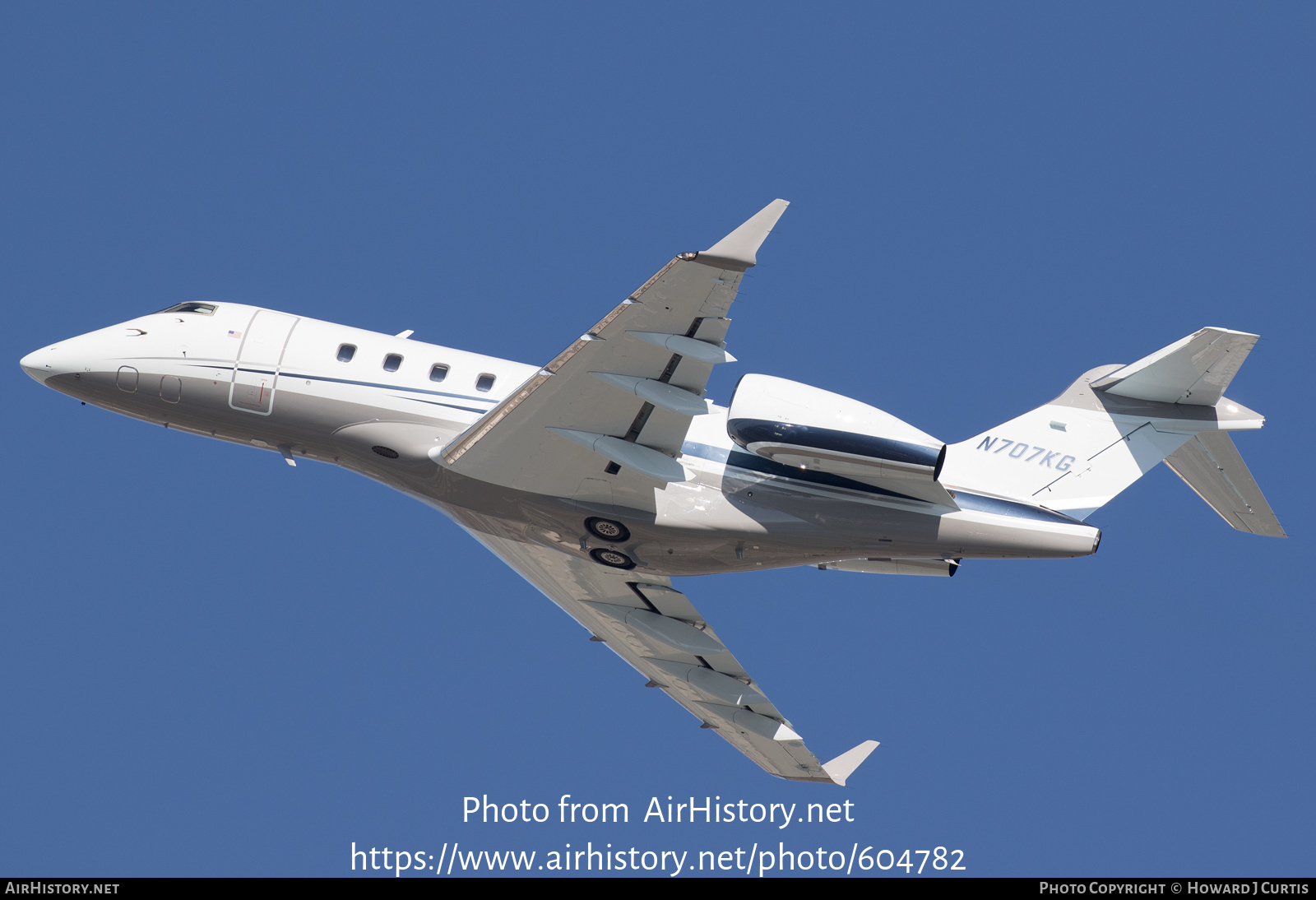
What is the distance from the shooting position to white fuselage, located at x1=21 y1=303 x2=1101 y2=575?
20594mm

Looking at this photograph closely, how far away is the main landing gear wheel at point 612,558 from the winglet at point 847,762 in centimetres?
681

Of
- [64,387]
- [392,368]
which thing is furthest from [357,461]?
[64,387]

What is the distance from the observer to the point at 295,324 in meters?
22.9

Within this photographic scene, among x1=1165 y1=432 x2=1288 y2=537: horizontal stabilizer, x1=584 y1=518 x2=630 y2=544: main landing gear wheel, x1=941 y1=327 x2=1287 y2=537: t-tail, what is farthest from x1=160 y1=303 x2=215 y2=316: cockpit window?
x1=1165 y1=432 x2=1288 y2=537: horizontal stabilizer

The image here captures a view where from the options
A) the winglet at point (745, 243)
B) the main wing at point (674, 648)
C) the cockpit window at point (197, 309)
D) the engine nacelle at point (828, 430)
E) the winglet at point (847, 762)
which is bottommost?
the winglet at point (847, 762)

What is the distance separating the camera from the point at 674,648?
979 inches

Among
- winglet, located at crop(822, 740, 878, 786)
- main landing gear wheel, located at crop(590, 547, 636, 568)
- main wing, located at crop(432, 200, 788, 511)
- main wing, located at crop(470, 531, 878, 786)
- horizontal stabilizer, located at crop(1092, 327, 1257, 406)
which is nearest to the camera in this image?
main wing, located at crop(432, 200, 788, 511)

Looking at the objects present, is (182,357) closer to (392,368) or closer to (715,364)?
(392,368)

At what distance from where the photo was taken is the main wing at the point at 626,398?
1767cm

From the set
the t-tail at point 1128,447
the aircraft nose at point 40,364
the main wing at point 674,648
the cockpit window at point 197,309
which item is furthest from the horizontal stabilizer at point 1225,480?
the aircraft nose at point 40,364

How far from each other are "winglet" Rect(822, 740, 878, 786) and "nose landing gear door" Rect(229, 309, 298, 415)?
12463 mm

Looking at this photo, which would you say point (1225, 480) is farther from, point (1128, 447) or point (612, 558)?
point (612, 558)

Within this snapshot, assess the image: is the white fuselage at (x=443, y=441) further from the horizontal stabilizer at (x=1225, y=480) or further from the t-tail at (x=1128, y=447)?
the horizontal stabilizer at (x=1225, y=480)

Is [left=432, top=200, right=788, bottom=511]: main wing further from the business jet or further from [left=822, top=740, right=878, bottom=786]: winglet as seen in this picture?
[left=822, top=740, right=878, bottom=786]: winglet
